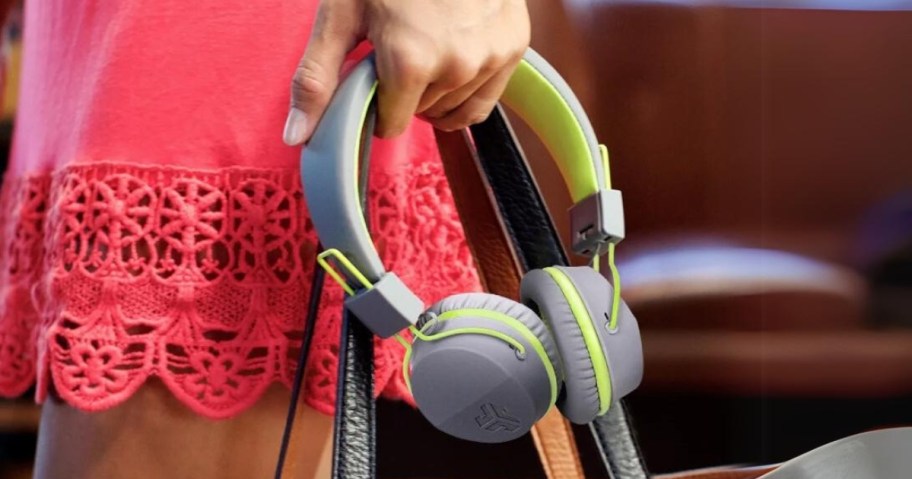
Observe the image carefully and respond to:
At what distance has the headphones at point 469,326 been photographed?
310 mm

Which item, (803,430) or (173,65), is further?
(803,430)

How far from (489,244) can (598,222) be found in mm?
110

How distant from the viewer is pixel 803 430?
87 cm

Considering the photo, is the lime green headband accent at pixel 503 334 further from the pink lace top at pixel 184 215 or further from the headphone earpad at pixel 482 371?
the pink lace top at pixel 184 215

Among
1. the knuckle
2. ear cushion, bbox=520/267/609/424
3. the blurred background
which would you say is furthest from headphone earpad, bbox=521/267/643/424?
the blurred background

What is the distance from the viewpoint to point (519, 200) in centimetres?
45

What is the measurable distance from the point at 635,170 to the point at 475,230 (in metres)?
0.36

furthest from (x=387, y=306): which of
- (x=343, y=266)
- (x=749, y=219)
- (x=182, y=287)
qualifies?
(x=749, y=219)

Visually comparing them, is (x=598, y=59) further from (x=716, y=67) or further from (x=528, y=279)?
(x=528, y=279)

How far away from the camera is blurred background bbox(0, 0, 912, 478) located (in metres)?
0.78

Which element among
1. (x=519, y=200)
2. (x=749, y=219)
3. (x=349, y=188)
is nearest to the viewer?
(x=349, y=188)

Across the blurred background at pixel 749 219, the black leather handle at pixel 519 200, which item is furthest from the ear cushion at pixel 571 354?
the blurred background at pixel 749 219

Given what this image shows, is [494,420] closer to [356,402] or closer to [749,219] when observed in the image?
[356,402]

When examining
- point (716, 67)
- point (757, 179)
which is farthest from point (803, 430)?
point (716, 67)
